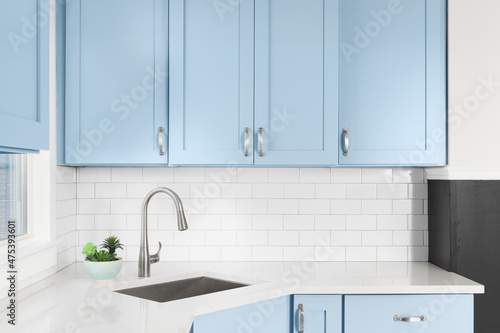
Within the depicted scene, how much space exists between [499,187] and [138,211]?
6.12 feet

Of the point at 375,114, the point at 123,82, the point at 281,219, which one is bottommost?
the point at 281,219

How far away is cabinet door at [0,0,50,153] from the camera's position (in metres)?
1.10

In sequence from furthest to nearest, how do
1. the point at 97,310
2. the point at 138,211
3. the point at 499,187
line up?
the point at 138,211 < the point at 499,187 < the point at 97,310

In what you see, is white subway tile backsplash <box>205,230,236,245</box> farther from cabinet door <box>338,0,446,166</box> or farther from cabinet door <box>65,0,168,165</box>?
cabinet door <box>338,0,446,166</box>

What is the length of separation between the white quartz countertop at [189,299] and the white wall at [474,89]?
0.57m

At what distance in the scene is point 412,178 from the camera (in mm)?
2631

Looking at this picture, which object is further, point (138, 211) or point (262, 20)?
point (138, 211)

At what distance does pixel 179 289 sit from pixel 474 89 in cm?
172

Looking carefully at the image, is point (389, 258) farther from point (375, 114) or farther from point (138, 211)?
point (138, 211)

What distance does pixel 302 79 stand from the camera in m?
2.29

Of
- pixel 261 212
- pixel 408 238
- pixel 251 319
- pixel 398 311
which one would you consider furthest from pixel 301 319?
pixel 408 238

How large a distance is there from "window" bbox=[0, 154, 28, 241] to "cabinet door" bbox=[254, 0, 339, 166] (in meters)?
1.07

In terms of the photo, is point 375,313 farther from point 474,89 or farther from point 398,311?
point 474,89

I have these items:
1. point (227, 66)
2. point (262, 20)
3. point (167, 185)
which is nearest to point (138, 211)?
point (167, 185)
